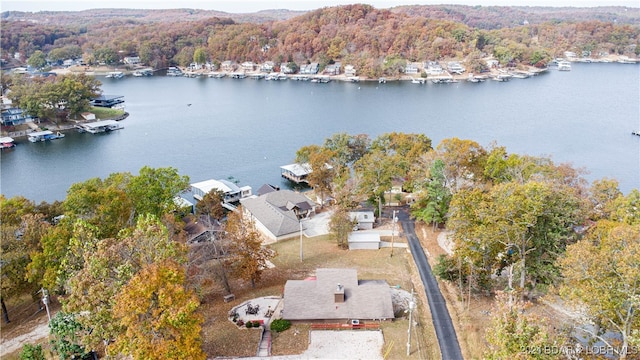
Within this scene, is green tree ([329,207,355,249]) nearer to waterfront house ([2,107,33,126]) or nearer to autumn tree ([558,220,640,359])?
autumn tree ([558,220,640,359])

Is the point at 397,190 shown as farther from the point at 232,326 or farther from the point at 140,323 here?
the point at 140,323

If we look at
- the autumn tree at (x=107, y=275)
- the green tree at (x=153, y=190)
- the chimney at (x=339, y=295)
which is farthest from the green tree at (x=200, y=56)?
the autumn tree at (x=107, y=275)

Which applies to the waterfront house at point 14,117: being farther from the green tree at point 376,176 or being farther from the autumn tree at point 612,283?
the autumn tree at point 612,283

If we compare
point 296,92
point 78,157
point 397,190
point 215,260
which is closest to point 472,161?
point 397,190

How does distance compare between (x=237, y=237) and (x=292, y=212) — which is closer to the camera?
(x=237, y=237)

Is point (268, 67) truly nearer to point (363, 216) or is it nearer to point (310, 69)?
point (310, 69)

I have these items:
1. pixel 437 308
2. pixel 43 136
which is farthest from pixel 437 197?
pixel 43 136
